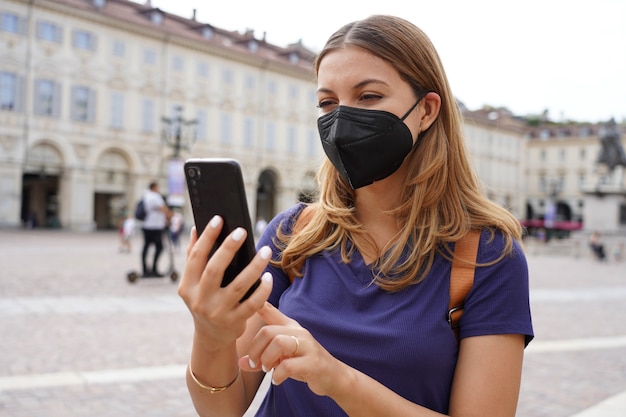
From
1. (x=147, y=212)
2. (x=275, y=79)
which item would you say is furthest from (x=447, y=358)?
(x=275, y=79)

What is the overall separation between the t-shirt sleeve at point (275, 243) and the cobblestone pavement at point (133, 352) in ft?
10.5

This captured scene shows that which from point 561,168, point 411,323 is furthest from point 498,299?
point 561,168

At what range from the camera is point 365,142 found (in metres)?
1.75

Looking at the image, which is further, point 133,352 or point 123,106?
point 123,106

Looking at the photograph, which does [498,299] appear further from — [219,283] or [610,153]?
[610,153]

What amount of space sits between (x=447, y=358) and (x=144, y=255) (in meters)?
12.4

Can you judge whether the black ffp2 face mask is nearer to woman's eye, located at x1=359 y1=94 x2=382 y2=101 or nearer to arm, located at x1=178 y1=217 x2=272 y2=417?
woman's eye, located at x1=359 y1=94 x2=382 y2=101

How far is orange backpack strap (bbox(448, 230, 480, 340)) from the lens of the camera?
1571 millimetres

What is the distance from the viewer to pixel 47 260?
699 inches

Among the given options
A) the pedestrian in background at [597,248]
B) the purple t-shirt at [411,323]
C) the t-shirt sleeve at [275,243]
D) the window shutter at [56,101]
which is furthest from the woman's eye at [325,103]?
A: the window shutter at [56,101]

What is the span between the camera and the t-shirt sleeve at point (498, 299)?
59.7 inches

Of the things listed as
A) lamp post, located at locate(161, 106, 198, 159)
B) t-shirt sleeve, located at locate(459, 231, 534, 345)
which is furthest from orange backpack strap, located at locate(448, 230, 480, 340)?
lamp post, located at locate(161, 106, 198, 159)

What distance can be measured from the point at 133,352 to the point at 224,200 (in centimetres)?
576

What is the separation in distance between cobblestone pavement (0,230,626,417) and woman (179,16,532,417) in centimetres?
338
